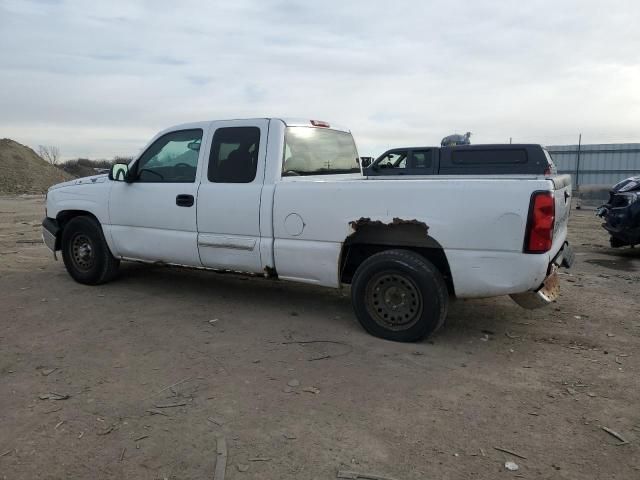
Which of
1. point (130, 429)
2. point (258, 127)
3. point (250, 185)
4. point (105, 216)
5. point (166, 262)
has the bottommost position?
point (130, 429)

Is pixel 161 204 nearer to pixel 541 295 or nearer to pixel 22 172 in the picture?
pixel 541 295

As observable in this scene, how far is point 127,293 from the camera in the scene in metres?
6.01

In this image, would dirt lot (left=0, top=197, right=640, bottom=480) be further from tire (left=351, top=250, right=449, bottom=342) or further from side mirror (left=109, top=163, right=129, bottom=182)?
side mirror (left=109, top=163, right=129, bottom=182)

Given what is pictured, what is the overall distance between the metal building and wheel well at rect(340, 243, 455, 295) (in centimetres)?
1893

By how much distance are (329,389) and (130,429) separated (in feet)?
4.20

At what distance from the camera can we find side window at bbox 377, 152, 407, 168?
1304cm

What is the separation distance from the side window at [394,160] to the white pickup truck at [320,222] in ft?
22.8

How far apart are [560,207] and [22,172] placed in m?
42.2

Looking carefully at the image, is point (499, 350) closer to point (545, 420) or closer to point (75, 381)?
point (545, 420)

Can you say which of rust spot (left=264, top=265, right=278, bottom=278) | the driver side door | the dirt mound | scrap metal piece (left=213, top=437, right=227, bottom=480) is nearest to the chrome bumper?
rust spot (left=264, top=265, right=278, bottom=278)

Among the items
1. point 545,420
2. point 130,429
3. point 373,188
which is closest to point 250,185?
point 373,188

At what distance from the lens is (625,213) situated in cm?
824

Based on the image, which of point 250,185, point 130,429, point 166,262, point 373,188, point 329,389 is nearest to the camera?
point 130,429

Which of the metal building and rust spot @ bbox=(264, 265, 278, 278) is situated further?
the metal building
